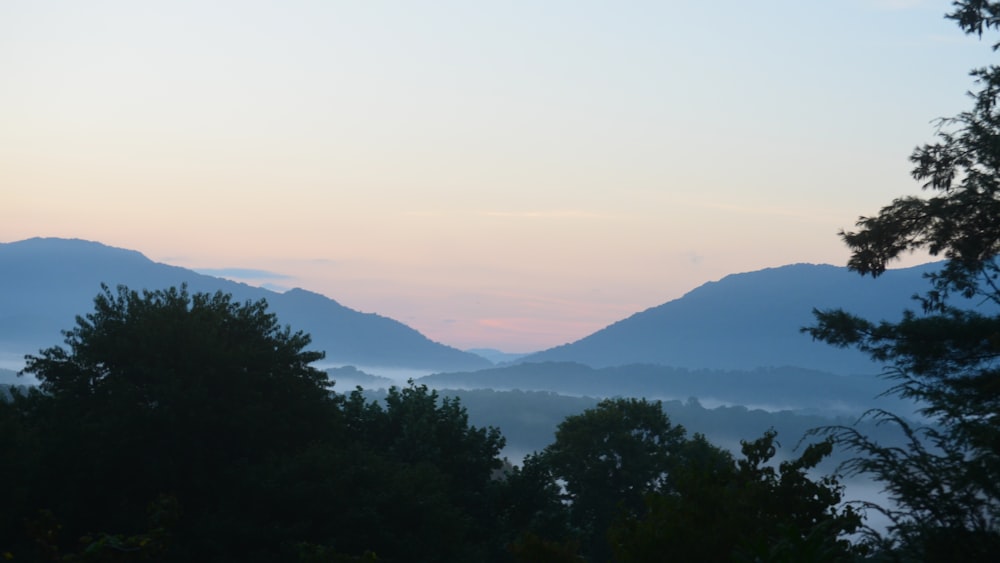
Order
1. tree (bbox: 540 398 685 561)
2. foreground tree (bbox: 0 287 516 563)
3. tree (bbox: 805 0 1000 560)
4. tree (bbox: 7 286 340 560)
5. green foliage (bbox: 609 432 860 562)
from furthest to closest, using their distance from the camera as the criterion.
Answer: tree (bbox: 540 398 685 561) < tree (bbox: 7 286 340 560) < foreground tree (bbox: 0 287 516 563) < tree (bbox: 805 0 1000 560) < green foliage (bbox: 609 432 860 562)

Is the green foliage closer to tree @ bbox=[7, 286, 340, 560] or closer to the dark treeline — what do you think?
the dark treeline

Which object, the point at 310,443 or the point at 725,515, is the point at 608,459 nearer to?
the point at 310,443

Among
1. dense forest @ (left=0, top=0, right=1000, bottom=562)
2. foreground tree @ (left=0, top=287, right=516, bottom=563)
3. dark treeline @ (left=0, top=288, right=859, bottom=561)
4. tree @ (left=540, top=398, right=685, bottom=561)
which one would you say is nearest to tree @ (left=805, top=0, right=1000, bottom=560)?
dense forest @ (left=0, top=0, right=1000, bottom=562)

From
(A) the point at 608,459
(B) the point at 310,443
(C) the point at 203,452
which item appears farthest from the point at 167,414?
(A) the point at 608,459

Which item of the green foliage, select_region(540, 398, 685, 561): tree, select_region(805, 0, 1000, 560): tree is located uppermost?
select_region(805, 0, 1000, 560): tree

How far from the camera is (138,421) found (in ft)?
101

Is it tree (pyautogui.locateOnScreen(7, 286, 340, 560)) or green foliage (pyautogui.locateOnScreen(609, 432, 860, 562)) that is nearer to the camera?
green foliage (pyautogui.locateOnScreen(609, 432, 860, 562))

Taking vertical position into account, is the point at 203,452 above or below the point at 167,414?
below

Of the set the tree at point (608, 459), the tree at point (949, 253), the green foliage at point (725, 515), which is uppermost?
the tree at point (949, 253)

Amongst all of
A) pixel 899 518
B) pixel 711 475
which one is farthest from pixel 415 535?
pixel 899 518

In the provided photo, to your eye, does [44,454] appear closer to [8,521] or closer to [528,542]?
[8,521]

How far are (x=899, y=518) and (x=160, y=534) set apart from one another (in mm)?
8787

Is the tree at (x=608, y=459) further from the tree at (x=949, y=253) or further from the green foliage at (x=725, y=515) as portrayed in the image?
the green foliage at (x=725, y=515)

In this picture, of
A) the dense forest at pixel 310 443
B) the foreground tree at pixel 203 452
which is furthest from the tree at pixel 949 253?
the foreground tree at pixel 203 452
